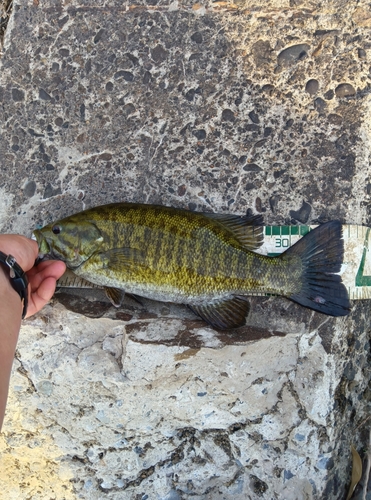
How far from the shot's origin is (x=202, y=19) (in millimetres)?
3182

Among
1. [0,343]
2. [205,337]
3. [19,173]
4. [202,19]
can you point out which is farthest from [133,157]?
[0,343]

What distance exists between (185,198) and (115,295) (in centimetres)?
76

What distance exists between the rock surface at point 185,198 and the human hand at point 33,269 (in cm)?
11

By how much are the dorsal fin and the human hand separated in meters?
0.95

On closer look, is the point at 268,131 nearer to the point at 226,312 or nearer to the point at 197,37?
the point at 197,37

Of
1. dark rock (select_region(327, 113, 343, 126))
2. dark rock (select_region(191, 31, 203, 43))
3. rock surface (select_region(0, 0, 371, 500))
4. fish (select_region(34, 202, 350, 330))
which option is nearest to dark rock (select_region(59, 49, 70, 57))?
rock surface (select_region(0, 0, 371, 500))

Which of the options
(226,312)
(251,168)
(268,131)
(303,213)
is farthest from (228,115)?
(226,312)

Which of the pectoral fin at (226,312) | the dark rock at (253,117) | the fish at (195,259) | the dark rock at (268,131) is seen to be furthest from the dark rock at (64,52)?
the pectoral fin at (226,312)

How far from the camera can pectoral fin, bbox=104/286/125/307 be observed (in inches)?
113

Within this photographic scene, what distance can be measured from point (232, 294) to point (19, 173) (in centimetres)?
164

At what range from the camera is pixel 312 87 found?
3.11m

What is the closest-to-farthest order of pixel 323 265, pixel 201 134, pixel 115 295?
pixel 323 265, pixel 115 295, pixel 201 134

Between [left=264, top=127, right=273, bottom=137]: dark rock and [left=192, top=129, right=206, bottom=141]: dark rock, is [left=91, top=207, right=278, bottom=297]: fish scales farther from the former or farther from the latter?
[left=264, top=127, right=273, bottom=137]: dark rock

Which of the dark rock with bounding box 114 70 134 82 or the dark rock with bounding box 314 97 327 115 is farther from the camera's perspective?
the dark rock with bounding box 114 70 134 82
